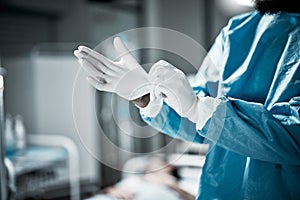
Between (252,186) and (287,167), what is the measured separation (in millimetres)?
87

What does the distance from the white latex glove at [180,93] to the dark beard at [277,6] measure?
0.84ft

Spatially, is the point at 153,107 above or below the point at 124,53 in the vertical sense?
below

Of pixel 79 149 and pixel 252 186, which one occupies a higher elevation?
pixel 252 186

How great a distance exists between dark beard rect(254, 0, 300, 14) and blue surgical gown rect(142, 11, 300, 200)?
0.04 meters

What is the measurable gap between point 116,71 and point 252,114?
0.96ft

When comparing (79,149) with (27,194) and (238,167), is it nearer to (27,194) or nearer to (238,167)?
(27,194)

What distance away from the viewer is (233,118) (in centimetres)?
79

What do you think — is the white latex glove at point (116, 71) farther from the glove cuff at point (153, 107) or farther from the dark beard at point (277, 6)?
the dark beard at point (277, 6)

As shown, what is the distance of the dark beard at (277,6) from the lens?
34.7 inches

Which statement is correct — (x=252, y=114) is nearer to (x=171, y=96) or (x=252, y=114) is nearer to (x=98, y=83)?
(x=171, y=96)

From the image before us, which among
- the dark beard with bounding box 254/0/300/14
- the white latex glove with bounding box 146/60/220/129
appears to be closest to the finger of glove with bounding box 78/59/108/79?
the white latex glove with bounding box 146/60/220/129

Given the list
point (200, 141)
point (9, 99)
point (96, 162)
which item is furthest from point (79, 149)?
point (200, 141)

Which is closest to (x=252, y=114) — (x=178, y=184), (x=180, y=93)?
(x=180, y=93)

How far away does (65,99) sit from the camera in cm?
277
